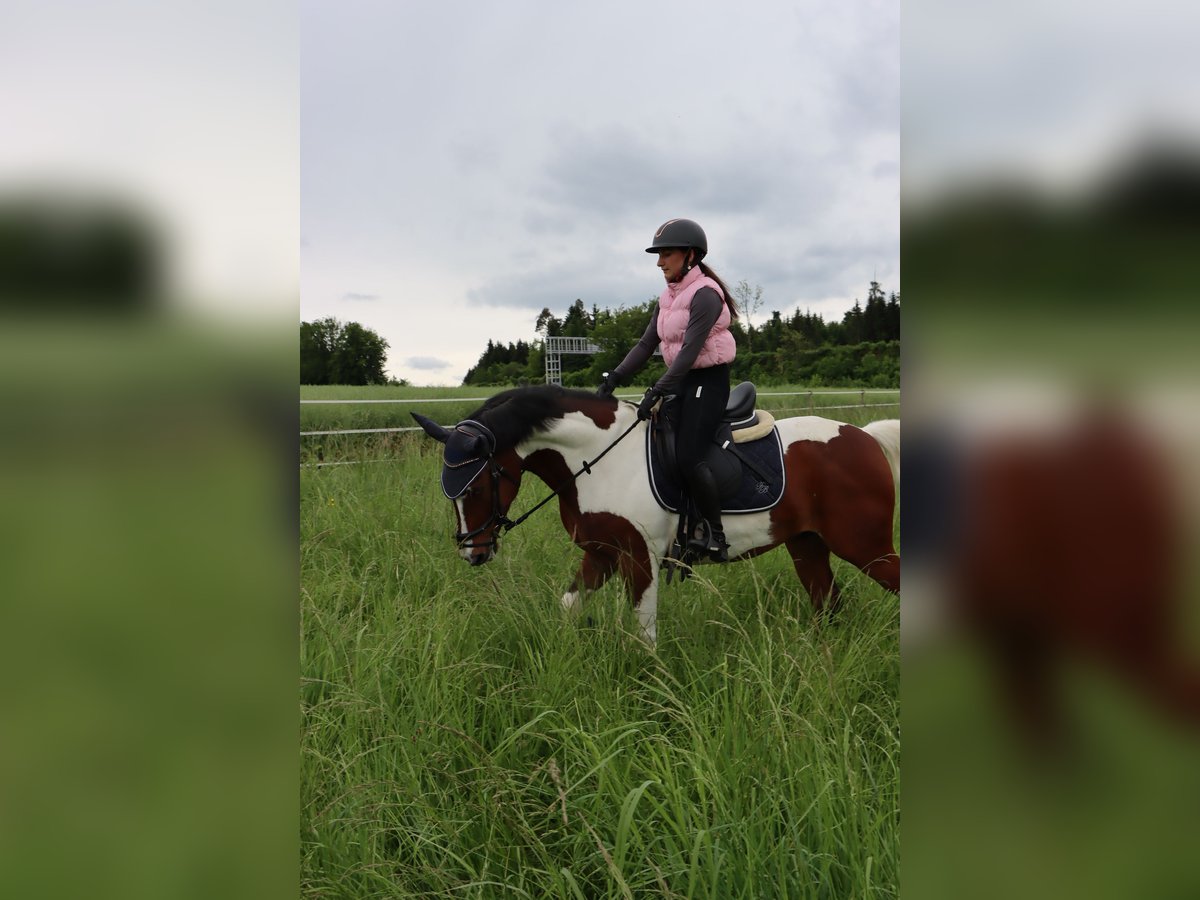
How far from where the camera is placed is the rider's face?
3363 millimetres

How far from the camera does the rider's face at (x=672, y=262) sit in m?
3.36

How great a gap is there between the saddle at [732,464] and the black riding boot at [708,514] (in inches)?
3.2

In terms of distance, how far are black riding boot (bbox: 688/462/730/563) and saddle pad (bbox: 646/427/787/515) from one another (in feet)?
0.31

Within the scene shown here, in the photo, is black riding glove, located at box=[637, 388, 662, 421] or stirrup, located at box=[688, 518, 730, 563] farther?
stirrup, located at box=[688, 518, 730, 563]

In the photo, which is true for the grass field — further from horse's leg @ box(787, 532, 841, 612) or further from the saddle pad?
the saddle pad

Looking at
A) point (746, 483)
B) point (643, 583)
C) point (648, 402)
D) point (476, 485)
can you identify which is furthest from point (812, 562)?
point (476, 485)

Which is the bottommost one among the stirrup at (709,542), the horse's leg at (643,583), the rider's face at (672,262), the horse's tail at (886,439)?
the horse's leg at (643,583)

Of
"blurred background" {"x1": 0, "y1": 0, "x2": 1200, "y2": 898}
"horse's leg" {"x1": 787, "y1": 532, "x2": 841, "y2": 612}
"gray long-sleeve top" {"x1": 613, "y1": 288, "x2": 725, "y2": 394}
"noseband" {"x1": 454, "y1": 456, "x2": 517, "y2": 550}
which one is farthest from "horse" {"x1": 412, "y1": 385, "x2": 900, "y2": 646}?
"blurred background" {"x1": 0, "y1": 0, "x2": 1200, "y2": 898}

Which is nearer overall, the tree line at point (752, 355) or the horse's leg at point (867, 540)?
the horse's leg at point (867, 540)

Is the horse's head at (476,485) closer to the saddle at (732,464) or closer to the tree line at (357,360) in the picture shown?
the saddle at (732,464)
